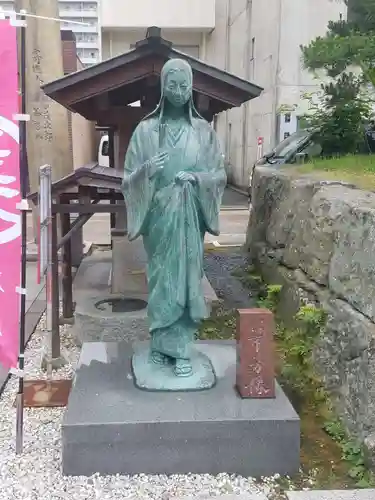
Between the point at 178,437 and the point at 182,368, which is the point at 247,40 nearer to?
the point at 182,368

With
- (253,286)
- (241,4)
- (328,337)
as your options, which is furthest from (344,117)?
(241,4)

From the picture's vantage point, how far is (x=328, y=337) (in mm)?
4598

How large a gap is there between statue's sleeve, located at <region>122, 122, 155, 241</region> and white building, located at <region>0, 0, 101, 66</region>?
55.5 ft

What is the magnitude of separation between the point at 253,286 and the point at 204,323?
1.57 meters

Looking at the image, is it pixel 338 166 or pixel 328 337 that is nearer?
pixel 328 337

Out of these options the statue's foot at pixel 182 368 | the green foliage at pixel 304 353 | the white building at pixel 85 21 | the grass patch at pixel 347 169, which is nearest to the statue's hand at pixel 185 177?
the statue's foot at pixel 182 368

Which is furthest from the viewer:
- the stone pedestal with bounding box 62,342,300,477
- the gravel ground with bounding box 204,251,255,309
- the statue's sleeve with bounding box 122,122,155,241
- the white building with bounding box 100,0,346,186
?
the white building with bounding box 100,0,346,186

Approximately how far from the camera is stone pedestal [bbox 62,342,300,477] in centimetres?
343

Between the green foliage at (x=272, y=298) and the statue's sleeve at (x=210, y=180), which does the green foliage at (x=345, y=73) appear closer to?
the green foliage at (x=272, y=298)

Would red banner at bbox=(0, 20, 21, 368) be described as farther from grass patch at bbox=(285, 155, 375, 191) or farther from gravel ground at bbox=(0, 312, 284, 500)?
grass patch at bbox=(285, 155, 375, 191)

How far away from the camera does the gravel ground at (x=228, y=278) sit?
23.6ft

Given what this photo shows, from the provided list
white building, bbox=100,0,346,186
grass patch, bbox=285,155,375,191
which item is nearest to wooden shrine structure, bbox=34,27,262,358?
grass patch, bbox=285,155,375,191

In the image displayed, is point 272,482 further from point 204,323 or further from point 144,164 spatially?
point 204,323

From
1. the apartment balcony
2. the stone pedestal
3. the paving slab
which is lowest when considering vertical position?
the paving slab
